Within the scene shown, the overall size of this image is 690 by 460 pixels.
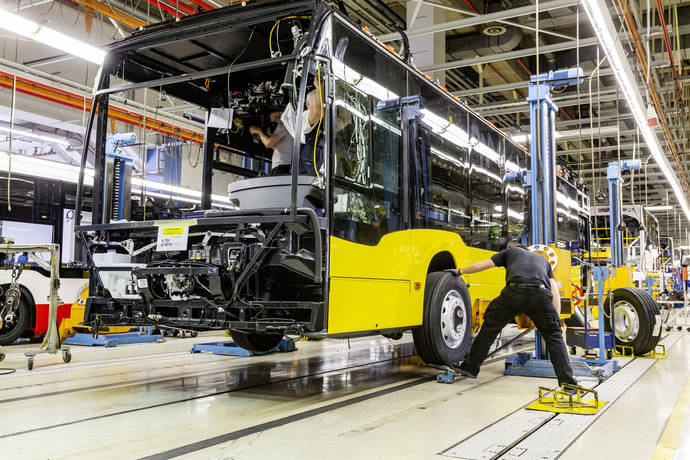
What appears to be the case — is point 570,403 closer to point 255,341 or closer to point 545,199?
point 545,199

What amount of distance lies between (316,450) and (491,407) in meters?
1.99

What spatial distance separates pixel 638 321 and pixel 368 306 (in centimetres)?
544

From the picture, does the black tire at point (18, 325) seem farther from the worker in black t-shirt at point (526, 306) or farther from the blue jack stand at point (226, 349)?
the worker in black t-shirt at point (526, 306)

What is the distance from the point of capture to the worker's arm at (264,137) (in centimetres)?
666

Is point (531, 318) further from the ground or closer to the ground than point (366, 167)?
closer to the ground

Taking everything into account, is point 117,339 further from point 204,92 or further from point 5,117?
point 5,117

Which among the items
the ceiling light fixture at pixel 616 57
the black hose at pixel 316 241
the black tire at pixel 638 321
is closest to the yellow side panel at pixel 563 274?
the black tire at pixel 638 321

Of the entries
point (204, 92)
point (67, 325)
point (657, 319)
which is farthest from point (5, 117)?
point (657, 319)

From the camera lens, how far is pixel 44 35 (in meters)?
7.23

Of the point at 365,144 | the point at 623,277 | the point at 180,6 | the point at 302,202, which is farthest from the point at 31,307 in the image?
the point at 623,277

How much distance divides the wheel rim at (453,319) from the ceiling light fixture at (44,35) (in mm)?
4368

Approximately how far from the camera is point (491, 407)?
522 centimetres

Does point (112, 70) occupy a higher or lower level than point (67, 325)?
higher

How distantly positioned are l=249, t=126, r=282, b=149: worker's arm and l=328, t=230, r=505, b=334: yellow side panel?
1.70 metres
